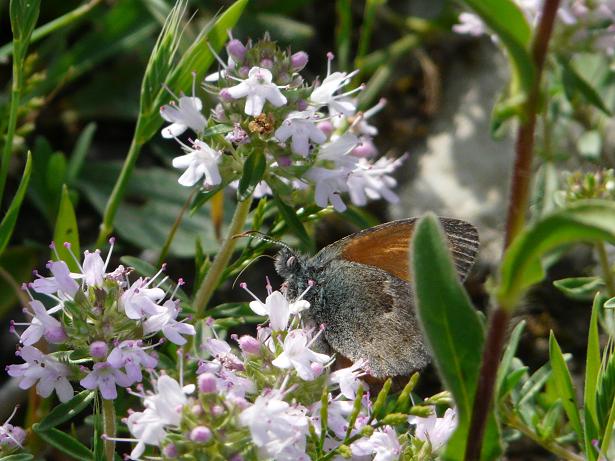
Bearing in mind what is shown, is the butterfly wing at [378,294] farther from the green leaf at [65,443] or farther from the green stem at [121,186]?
the green leaf at [65,443]

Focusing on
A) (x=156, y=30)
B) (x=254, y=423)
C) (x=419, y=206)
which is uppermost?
(x=156, y=30)

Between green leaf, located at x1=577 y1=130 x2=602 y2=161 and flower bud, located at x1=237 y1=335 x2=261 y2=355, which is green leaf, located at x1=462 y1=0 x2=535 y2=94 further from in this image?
green leaf, located at x1=577 y1=130 x2=602 y2=161

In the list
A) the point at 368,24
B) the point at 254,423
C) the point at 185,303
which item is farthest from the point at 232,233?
the point at 368,24

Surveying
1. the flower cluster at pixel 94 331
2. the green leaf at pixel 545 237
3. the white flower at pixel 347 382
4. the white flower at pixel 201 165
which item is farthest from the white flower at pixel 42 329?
the green leaf at pixel 545 237

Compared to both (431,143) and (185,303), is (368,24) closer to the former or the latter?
(431,143)

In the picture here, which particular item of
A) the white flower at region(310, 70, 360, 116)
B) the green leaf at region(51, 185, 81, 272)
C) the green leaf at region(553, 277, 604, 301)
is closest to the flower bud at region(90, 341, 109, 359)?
the green leaf at region(51, 185, 81, 272)

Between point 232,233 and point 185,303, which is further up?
point 232,233

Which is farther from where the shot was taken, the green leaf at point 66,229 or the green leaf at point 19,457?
the green leaf at point 66,229
